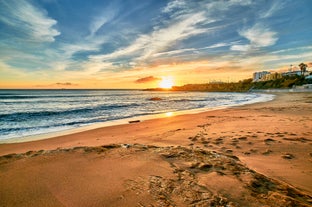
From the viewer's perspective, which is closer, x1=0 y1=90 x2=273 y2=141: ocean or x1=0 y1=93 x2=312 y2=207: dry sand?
x1=0 y1=93 x2=312 y2=207: dry sand

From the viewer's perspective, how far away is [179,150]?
15.3 feet

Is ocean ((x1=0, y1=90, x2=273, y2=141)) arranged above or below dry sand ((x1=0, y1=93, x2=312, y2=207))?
below

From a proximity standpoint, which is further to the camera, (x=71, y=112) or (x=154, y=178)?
(x=71, y=112)

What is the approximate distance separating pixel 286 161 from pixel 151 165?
10.9 feet

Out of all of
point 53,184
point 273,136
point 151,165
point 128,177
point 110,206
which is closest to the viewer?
point 110,206

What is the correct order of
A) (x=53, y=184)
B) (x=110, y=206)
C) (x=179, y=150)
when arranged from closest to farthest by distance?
(x=110, y=206), (x=53, y=184), (x=179, y=150)

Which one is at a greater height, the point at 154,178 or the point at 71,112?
the point at 154,178

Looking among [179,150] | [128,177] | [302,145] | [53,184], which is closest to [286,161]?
[302,145]

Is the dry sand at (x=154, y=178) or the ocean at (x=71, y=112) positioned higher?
the dry sand at (x=154, y=178)

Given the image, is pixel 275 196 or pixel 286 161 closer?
pixel 275 196

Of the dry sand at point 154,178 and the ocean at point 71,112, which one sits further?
the ocean at point 71,112

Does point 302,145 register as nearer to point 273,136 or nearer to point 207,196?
point 273,136

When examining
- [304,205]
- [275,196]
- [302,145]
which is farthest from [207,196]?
[302,145]

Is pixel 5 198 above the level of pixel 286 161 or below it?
above
